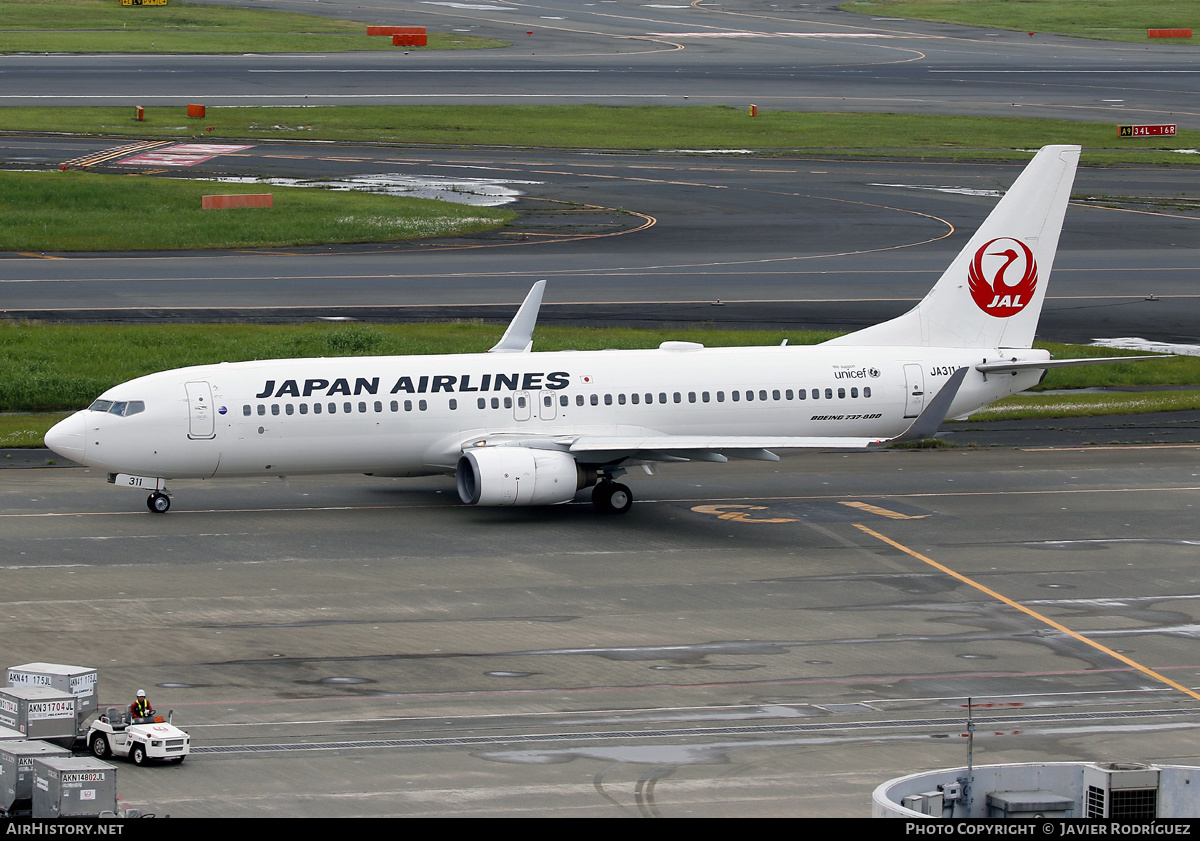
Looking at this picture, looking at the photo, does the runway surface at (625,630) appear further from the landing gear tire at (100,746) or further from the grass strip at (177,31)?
the grass strip at (177,31)

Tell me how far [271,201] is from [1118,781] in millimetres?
73747

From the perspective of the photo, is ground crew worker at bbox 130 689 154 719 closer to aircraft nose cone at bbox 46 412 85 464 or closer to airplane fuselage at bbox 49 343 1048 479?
airplane fuselage at bbox 49 343 1048 479

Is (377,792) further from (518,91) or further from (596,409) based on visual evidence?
(518,91)

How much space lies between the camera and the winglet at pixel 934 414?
135 feet

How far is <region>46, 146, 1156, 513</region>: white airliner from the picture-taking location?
4084 centimetres

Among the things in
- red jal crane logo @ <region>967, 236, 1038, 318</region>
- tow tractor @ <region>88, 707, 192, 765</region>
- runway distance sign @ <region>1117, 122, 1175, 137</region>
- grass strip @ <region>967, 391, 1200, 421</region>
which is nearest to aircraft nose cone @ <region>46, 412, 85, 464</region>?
tow tractor @ <region>88, 707, 192, 765</region>

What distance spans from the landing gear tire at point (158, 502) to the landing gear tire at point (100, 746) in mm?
18637

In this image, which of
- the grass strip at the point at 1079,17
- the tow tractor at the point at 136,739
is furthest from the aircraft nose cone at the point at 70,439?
the grass strip at the point at 1079,17

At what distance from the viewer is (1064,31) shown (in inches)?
6993

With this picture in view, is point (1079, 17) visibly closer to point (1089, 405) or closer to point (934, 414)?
point (1089, 405)

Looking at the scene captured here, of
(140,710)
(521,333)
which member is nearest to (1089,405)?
(521,333)

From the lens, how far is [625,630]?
32062 mm

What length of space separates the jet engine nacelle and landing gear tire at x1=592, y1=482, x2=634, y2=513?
3.97 ft
